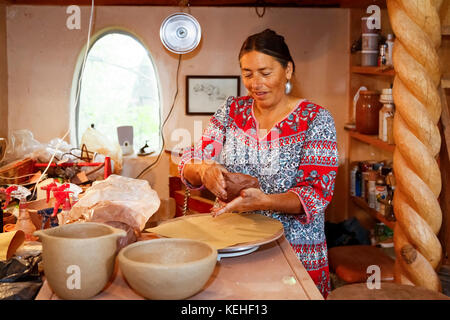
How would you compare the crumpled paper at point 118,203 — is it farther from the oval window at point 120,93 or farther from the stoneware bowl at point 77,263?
the oval window at point 120,93

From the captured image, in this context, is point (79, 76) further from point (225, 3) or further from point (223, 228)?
point (223, 228)

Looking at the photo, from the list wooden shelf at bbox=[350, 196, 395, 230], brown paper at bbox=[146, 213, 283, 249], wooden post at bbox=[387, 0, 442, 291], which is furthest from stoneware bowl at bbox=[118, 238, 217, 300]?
wooden shelf at bbox=[350, 196, 395, 230]

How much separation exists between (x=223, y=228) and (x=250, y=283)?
1.27 feet

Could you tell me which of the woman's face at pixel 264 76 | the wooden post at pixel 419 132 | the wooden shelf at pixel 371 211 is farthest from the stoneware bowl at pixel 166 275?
the wooden shelf at pixel 371 211

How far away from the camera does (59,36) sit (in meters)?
4.06

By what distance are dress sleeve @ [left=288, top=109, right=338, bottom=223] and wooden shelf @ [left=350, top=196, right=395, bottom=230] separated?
1417 mm

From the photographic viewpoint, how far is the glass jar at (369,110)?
3617 mm

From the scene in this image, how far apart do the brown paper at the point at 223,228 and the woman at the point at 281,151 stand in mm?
143

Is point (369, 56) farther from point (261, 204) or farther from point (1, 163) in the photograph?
point (1, 163)

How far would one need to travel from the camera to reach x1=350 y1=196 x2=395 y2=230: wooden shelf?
3.24 meters

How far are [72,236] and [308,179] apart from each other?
926mm

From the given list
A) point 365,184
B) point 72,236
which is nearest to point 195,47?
point 365,184
